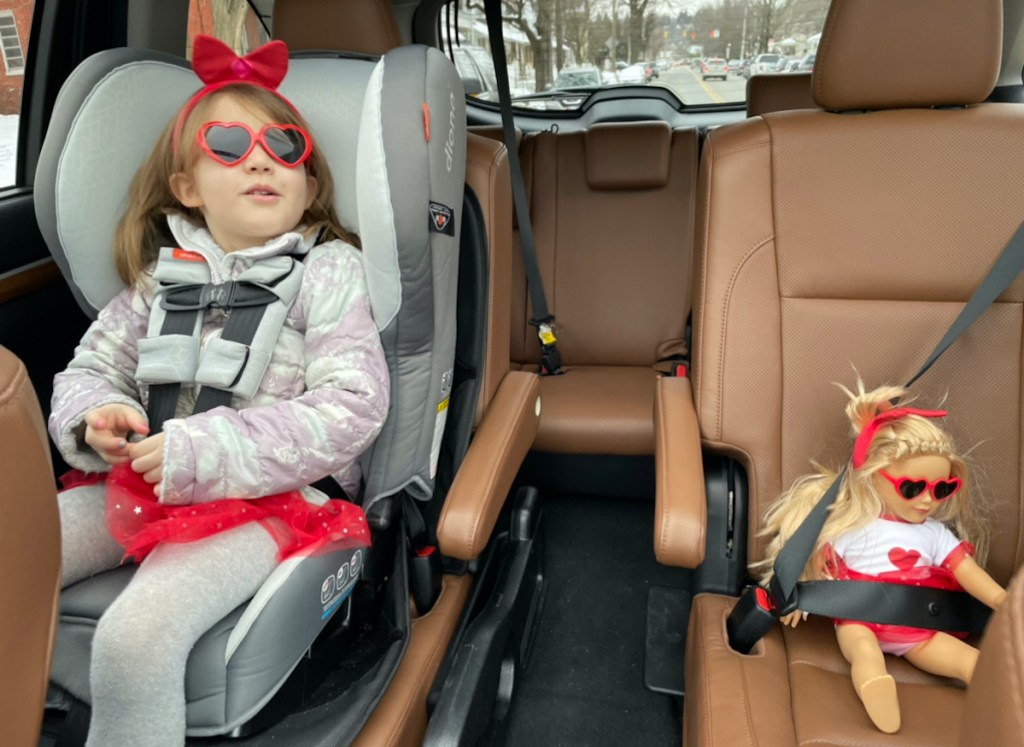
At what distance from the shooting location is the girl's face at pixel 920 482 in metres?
1.14

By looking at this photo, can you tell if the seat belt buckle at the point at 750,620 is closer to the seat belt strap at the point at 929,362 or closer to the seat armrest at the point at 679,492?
the seat belt strap at the point at 929,362

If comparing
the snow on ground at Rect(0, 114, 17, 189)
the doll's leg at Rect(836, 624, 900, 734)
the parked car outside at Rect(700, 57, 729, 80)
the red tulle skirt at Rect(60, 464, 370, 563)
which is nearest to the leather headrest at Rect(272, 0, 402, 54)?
the snow on ground at Rect(0, 114, 17, 189)

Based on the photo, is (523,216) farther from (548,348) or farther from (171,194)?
(171,194)

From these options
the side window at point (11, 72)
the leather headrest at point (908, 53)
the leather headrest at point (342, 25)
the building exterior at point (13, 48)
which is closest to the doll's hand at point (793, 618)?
the leather headrest at point (908, 53)

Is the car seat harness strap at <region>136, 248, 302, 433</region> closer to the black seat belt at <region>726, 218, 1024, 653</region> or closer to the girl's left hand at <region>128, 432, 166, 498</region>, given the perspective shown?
the girl's left hand at <region>128, 432, 166, 498</region>

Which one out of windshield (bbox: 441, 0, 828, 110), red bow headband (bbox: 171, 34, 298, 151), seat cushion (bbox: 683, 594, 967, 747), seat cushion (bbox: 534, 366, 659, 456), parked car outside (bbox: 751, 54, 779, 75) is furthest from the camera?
parked car outside (bbox: 751, 54, 779, 75)

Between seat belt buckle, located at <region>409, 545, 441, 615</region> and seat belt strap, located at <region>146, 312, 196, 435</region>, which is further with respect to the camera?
seat belt buckle, located at <region>409, 545, 441, 615</region>

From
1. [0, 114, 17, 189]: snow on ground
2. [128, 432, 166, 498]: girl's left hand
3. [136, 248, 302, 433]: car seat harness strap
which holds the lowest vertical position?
[128, 432, 166, 498]: girl's left hand

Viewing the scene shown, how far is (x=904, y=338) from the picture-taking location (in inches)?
52.3

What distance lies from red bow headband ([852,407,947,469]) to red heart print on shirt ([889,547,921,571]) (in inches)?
6.1

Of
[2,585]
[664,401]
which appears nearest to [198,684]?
[2,585]

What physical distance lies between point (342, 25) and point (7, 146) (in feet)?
3.06

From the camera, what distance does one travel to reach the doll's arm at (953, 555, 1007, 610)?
3.71ft

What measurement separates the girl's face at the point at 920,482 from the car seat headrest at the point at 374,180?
75 centimetres
